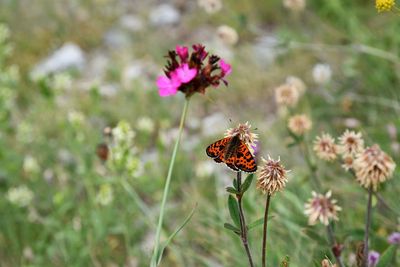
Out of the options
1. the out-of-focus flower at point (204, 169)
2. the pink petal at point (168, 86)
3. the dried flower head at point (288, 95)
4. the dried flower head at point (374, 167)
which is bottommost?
the dried flower head at point (374, 167)

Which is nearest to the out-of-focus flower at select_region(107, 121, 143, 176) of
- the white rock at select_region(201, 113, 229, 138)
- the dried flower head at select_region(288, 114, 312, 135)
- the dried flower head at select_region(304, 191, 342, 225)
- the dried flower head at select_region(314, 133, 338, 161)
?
the dried flower head at select_region(288, 114, 312, 135)

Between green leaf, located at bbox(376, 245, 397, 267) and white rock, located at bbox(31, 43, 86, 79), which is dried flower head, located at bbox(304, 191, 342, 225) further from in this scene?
white rock, located at bbox(31, 43, 86, 79)

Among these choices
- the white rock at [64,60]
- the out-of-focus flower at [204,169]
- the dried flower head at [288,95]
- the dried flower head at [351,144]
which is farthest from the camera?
the white rock at [64,60]

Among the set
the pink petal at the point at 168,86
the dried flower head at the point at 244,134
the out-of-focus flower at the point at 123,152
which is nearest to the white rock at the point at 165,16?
the out-of-focus flower at the point at 123,152

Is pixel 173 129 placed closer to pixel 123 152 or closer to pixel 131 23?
pixel 123 152

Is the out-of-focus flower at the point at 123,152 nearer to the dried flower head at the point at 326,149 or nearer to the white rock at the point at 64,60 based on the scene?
the dried flower head at the point at 326,149

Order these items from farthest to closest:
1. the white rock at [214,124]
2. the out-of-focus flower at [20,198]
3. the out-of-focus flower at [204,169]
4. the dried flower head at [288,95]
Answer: the white rock at [214,124] → the out-of-focus flower at [204,169] → the out-of-focus flower at [20,198] → the dried flower head at [288,95]
